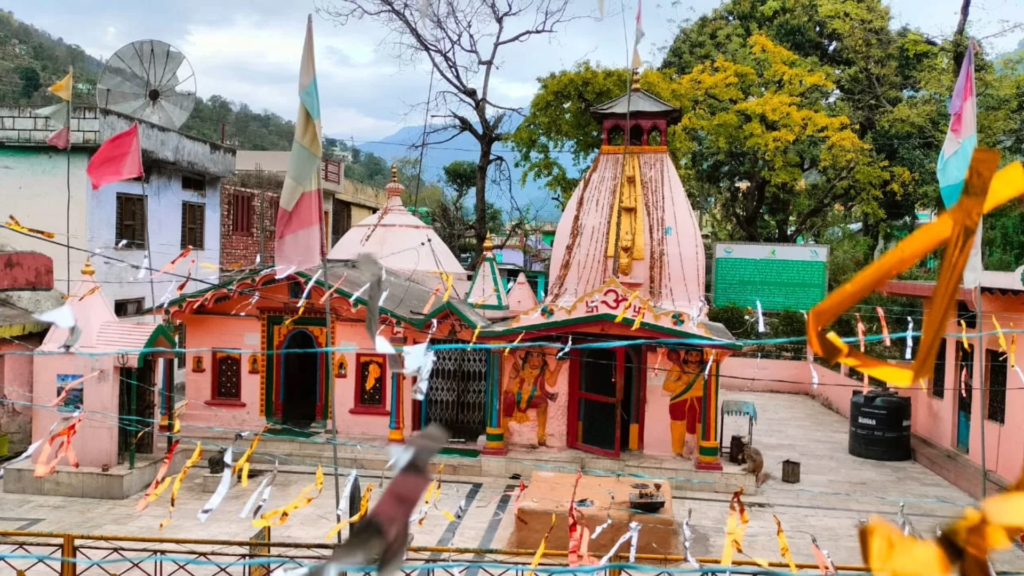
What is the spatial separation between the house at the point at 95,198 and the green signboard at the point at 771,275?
1565 cm

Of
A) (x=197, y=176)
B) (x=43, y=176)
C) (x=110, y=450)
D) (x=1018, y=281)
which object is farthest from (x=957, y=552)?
(x=197, y=176)

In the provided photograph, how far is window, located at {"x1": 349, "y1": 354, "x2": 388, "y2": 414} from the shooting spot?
17.8m

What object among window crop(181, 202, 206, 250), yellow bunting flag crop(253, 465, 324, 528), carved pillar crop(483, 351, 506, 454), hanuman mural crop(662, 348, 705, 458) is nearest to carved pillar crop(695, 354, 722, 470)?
hanuman mural crop(662, 348, 705, 458)

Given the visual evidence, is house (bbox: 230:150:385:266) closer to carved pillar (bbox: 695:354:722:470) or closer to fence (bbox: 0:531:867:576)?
fence (bbox: 0:531:867:576)

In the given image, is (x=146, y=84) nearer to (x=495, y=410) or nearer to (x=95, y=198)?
(x=95, y=198)

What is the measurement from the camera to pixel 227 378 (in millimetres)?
18500

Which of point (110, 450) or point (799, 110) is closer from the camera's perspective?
point (110, 450)

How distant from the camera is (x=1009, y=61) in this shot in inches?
1024

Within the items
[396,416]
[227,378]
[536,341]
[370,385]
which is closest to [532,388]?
[536,341]

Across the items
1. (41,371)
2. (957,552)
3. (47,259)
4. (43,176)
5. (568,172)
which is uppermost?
(568,172)

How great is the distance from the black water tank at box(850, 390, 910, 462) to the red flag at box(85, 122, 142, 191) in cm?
1584

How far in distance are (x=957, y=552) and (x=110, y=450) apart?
15.0 meters

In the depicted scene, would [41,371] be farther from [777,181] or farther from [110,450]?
[777,181]

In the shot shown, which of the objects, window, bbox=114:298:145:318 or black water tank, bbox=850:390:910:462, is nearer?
black water tank, bbox=850:390:910:462
